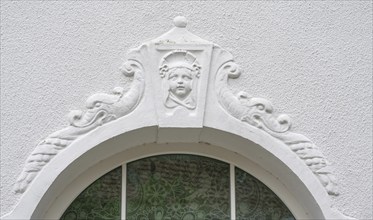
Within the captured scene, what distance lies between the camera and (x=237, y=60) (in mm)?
5961

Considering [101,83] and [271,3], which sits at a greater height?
[271,3]

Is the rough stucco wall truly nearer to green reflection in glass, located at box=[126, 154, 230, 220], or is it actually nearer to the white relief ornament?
the white relief ornament

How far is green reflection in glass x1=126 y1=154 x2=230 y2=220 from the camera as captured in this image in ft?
19.8

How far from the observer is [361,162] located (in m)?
5.89

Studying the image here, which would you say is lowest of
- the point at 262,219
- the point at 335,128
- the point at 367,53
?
the point at 262,219

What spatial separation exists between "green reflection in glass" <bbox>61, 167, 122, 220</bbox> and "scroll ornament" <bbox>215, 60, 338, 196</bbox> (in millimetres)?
902

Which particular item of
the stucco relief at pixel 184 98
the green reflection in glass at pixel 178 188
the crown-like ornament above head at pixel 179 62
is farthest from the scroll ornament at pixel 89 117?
the green reflection in glass at pixel 178 188

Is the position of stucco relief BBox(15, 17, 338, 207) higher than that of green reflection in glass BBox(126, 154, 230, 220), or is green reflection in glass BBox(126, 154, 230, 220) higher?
stucco relief BBox(15, 17, 338, 207)

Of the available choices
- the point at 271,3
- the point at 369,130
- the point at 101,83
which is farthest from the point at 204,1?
the point at 369,130

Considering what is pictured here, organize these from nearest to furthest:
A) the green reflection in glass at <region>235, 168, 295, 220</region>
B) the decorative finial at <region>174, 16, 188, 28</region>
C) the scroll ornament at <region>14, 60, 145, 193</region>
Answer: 1. the scroll ornament at <region>14, 60, 145, 193</region>
2. the decorative finial at <region>174, 16, 188, 28</region>
3. the green reflection in glass at <region>235, 168, 295, 220</region>

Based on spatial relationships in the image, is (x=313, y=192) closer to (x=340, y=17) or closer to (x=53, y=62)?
(x=340, y=17)

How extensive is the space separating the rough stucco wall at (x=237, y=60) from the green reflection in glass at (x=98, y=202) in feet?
1.63

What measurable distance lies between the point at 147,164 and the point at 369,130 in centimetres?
143

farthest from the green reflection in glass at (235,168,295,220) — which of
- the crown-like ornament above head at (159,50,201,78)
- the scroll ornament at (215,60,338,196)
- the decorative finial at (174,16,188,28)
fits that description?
the decorative finial at (174,16,188,28)
